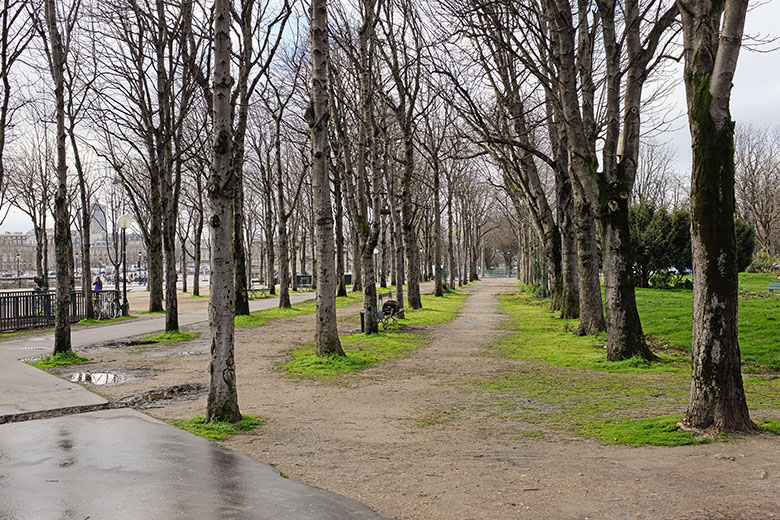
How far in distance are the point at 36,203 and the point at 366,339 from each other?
29541 mm

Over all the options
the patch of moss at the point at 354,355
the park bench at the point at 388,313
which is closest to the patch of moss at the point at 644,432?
the patch of moss at the point at 354,355

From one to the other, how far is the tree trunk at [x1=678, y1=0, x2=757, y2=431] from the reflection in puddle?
347 inches

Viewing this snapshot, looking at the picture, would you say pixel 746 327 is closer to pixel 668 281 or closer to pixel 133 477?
pixel 133 477

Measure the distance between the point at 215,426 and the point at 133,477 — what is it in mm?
1818

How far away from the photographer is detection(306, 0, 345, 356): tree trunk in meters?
11.8

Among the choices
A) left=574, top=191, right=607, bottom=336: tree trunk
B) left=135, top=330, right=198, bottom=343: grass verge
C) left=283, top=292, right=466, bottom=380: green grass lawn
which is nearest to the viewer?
left=283, top=292, right=466, bottom=380: green grass lawn

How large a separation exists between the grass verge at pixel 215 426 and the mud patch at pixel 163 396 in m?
1.38

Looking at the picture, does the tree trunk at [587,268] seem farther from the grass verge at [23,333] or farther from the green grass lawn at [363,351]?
the grass verge at [23,333]

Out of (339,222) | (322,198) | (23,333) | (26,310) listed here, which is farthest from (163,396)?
(339,222)

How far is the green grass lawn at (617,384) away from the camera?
6.72 meters

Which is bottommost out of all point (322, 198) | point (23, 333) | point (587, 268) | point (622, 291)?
point (23, 333)

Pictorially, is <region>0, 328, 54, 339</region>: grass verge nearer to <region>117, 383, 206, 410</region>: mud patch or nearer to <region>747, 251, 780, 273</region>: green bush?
<region>117, 383, 206, 410</region>: mud patch

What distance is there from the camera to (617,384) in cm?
928

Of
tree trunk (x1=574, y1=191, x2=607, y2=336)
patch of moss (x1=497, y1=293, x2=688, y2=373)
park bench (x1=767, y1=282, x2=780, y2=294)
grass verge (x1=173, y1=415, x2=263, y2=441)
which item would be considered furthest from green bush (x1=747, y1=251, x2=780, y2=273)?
grass verge (x1=173, y1=415, x2=263, y2=441)
